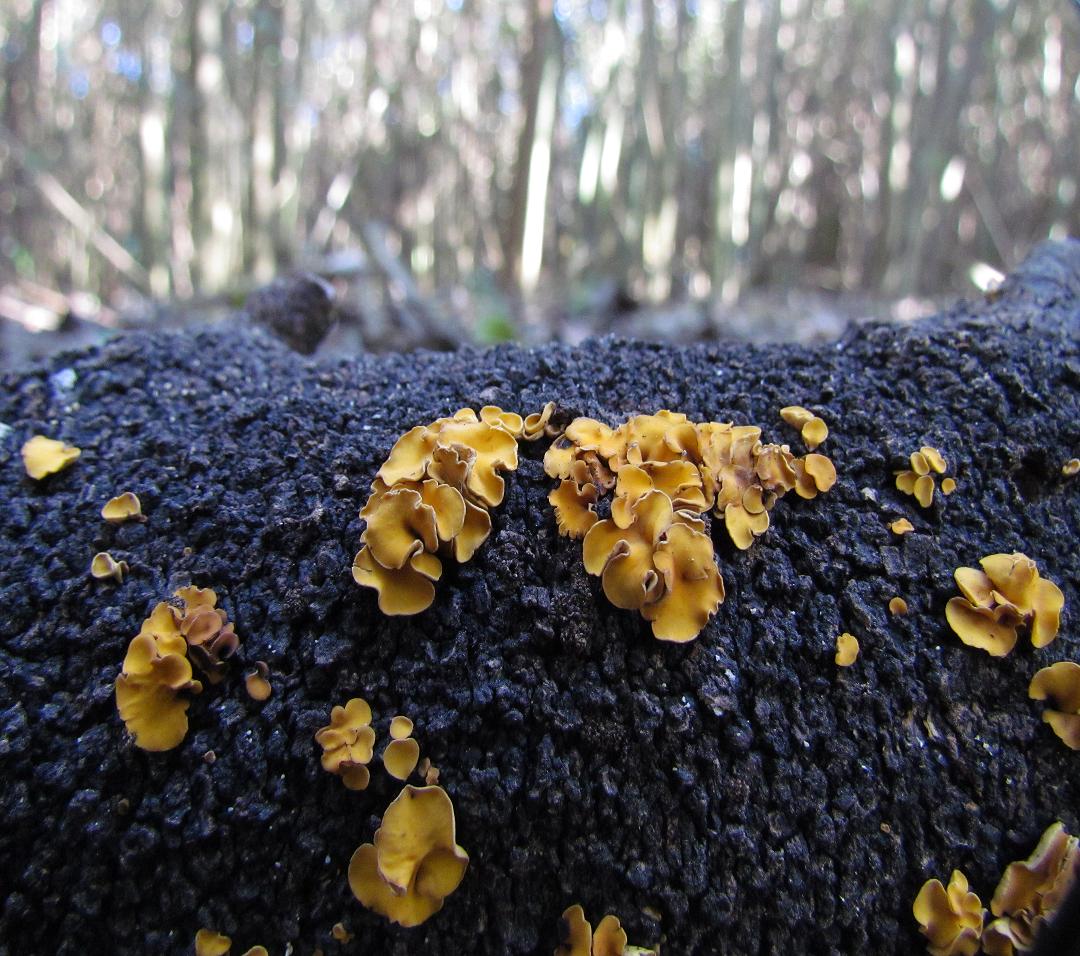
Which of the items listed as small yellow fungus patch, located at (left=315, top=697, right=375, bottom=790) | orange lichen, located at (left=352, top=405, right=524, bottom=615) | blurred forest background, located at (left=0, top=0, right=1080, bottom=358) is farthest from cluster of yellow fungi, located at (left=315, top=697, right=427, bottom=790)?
A: blurred forest background, located at (left=0, top=0, right=1080, bottom=358)

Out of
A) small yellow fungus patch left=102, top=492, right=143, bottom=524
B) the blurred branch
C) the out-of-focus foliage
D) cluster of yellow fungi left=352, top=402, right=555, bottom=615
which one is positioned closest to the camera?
cluster of yellow fungi left=352, top=402, right=555, bottom=615

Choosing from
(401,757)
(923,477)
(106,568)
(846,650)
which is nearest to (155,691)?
(106,568)

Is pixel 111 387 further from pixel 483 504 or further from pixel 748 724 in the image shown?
pixel 748 724

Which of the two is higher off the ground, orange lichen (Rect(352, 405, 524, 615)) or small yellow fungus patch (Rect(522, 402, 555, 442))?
small yellow fungus patch (Rect(522, 402, 555, 442))

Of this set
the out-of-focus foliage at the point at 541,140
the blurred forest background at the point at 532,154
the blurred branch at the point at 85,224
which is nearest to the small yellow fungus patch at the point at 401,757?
the blurred forest background at the point at 532,154

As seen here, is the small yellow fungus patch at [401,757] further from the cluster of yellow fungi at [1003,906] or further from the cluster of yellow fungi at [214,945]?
the cluster of yellow fungi at [1003,906]

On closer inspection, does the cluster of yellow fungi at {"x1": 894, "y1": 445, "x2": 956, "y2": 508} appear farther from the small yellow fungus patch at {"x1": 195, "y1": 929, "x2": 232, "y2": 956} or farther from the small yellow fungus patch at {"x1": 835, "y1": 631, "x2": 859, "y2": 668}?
the small yellow fungus patch at {"x1": 195, "y1": 929, "x2": 232, "y2": 956}
